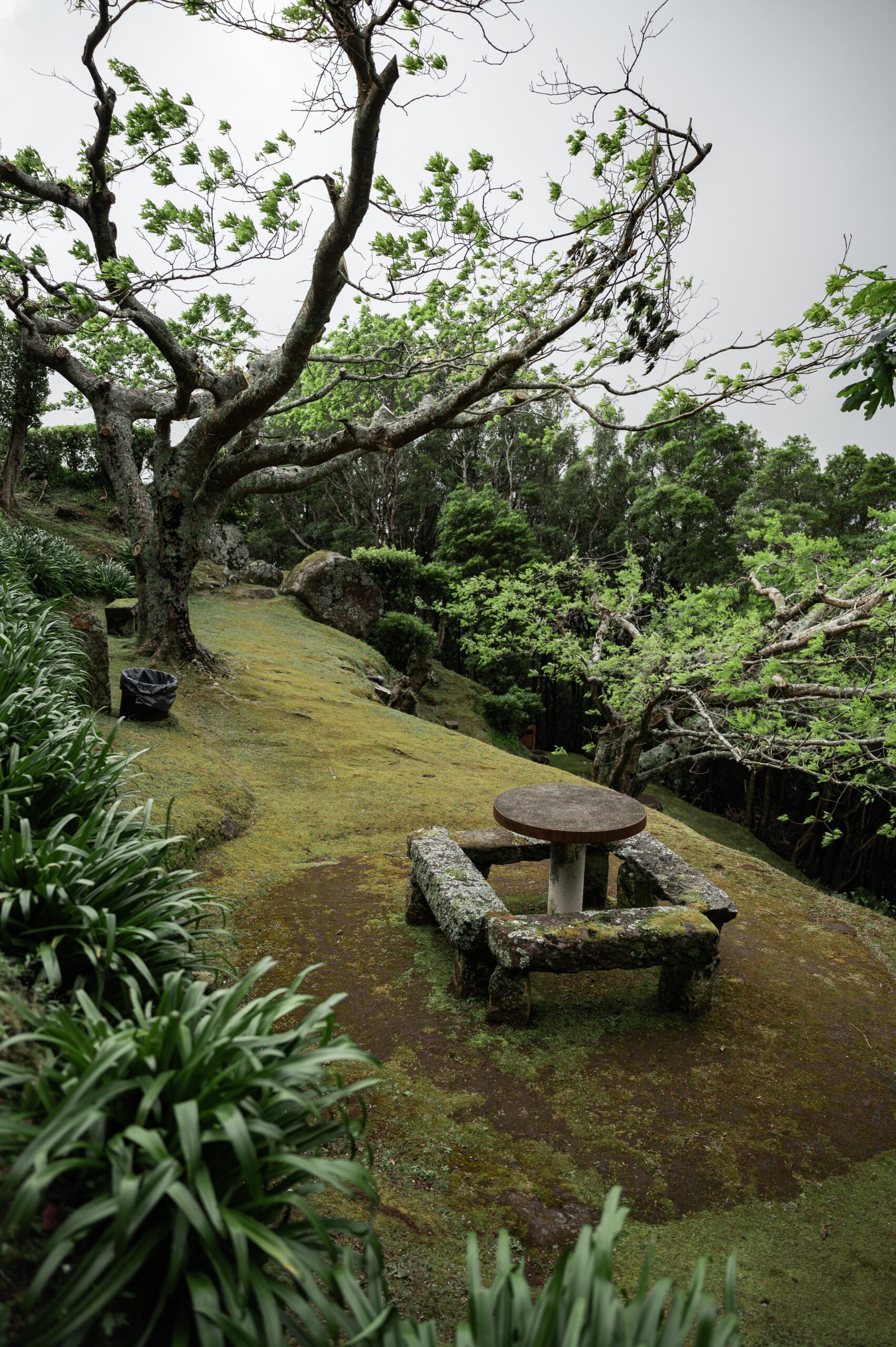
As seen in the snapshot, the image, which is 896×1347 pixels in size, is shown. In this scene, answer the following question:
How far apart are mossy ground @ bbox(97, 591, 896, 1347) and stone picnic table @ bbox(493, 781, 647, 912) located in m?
0.55

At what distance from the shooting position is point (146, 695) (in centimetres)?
665

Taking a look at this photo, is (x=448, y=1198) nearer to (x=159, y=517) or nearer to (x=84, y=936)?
(x=84, y=936)

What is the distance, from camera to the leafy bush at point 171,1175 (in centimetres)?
119

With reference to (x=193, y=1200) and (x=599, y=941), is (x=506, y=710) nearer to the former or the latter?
(x=599, y=941)

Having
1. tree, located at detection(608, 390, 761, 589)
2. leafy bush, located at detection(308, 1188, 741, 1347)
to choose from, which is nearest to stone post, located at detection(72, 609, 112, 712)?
leafy bush, located at detection(308, 1188, 741, 1347)

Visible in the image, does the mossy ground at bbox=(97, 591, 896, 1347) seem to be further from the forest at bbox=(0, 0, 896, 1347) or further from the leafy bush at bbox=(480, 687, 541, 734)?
the leafy bush at bbox=(480, 687, 541, 734)

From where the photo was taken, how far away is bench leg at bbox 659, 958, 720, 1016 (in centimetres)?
354

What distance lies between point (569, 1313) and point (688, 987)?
8.21 ft

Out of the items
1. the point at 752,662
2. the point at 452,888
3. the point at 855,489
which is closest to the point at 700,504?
the point at 855,489

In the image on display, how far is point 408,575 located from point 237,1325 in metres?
17.4

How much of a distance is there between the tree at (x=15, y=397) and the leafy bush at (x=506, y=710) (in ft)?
38.9

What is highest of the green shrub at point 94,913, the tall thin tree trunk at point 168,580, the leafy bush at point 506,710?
→ the tall thin tree trunk at point 168,580

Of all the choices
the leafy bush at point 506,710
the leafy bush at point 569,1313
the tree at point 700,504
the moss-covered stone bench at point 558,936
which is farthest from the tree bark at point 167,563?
the tree at point 700,504

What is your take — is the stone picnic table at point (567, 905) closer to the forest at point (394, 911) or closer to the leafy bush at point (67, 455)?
the forest at point (394, 911)
